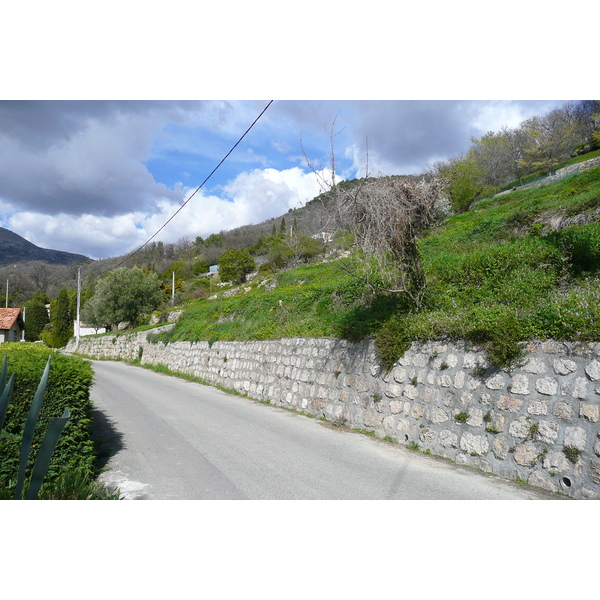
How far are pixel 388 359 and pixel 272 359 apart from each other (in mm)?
5307

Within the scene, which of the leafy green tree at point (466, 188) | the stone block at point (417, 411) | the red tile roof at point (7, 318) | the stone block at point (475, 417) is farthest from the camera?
the red tile roof at point (7, 318)

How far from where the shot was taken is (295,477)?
18.7 ft

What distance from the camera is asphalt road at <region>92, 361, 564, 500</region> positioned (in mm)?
5184

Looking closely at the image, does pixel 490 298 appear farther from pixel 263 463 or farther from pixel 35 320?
pixel 35 320

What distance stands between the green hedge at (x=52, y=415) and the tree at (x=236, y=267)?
47257 millimetres

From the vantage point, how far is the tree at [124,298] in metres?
41.6

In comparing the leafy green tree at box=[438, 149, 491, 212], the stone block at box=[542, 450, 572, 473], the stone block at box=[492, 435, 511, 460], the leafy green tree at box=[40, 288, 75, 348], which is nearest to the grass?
the stone block at box=[492, 435, 511, 460]

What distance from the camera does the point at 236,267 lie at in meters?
54.0

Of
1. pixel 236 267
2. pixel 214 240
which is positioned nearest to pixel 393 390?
pixel 236 267

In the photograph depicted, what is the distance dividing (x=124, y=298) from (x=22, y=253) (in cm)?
4063

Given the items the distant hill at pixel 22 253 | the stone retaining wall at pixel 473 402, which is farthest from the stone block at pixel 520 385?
the distant hill at pixel 22 253

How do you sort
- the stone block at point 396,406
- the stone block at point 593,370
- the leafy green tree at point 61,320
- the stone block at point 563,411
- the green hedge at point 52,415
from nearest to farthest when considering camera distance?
1. the green hedge at point 52,415
2. the stone block at point 593,370
3. the stone block at point 563,411
4. the stone block at point 396,406
5. the leafy green tree at point 61,320

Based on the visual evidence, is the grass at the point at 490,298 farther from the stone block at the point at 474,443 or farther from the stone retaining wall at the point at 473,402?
the stone block at the point at 474,443

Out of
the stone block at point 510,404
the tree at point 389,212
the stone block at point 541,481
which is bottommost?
the stone block at point 541,481
